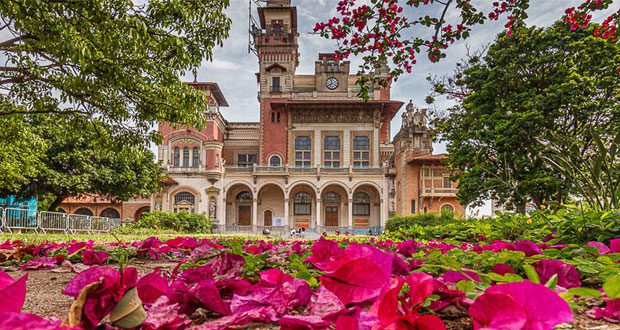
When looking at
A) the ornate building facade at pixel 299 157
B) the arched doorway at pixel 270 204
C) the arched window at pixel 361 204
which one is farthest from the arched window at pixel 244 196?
the arched window at pixel 361 204

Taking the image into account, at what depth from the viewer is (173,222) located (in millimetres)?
18953

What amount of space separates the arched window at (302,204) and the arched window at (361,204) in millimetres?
3517

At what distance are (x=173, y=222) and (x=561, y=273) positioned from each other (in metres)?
19.6

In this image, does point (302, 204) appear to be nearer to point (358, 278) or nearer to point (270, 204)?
point (270, 204)

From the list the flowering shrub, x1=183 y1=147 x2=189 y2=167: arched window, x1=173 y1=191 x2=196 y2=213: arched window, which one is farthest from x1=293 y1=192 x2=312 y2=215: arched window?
the flowering shrub

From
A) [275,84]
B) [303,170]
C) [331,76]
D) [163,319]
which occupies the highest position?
[331,76]

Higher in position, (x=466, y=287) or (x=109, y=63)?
(x=109, y=63)

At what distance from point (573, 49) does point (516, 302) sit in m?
14.8

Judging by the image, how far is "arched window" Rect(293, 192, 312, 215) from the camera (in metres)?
30.1

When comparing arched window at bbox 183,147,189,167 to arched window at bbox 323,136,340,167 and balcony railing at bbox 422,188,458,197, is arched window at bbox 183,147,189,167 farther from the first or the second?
balcony railing at bbox 422,188,458,197

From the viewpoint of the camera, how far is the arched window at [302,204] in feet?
98.8

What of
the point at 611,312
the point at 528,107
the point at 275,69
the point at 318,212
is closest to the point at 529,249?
the point at 611,312

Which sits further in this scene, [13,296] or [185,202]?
[185,202]

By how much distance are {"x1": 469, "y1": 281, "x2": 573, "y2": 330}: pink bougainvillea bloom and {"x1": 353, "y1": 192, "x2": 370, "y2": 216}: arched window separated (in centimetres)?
2992
